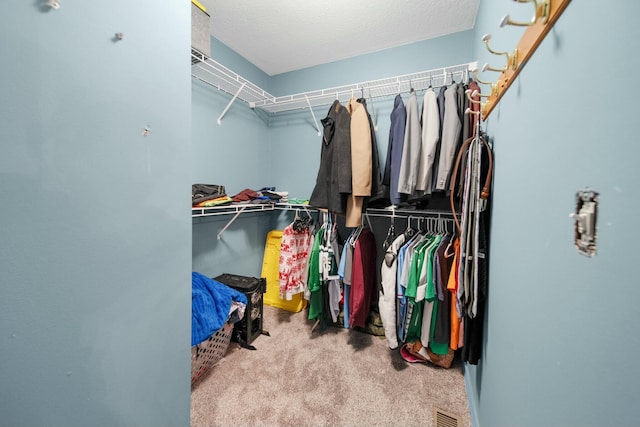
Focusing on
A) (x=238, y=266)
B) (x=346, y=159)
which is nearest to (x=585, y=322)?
(x=346, y=159)

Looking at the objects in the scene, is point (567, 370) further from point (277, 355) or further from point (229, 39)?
point (229, 39)

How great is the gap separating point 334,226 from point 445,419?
1363 mm

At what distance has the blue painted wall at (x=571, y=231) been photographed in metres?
0.33

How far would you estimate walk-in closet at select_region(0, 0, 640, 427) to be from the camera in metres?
0.42

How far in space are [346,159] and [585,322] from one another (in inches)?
57.3

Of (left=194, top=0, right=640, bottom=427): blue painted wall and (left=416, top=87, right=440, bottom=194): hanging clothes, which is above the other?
(left=416, top=87, right=440, bottom=194): hanging clothes

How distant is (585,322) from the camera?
40cm

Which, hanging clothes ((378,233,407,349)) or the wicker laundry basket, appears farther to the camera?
hanging clothes ((378,233,407,349))

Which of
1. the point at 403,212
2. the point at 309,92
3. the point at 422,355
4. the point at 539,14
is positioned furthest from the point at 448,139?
the point at 422,355

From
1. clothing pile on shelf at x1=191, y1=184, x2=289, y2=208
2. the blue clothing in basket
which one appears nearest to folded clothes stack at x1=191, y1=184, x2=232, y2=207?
clothing pile on shelf at x1=191, y1=184, x2=289, y2=208

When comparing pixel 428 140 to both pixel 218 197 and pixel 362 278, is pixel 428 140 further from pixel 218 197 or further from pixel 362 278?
pixel 218 197

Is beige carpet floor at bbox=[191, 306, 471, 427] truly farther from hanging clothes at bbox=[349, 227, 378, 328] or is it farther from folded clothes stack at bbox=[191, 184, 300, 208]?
folded clothes stack at bbox=[191, 184, 300, 208]

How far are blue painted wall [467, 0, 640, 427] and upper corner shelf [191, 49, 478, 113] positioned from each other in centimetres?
104

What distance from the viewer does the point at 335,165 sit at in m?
1.76
